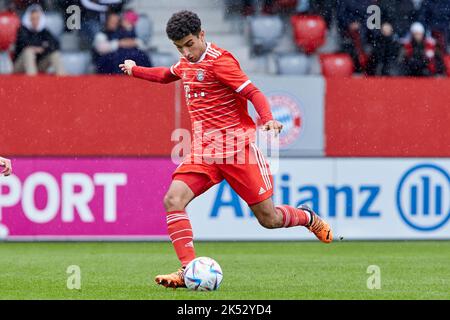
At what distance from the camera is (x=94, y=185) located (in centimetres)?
1281

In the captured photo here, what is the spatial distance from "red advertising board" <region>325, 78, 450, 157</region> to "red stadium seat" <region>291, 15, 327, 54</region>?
1.92 meters

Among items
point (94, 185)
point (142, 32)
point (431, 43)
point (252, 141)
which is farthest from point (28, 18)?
point (252, 141)

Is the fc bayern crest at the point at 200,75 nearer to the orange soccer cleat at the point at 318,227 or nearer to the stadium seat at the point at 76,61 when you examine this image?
the orange soccer cleat at the point at 318,227

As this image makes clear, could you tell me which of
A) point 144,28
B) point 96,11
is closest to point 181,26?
point 96,11

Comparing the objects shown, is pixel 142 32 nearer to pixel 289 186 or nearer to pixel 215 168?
pixel 289 186

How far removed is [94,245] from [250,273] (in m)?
3.32

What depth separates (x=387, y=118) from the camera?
1344 centimetres

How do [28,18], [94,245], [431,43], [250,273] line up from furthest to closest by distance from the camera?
[431,43] < [28,18] < [94,245] < [250,273]

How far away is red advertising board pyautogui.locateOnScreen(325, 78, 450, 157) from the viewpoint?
13.3 m

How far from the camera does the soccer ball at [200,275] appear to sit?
7.99 metres

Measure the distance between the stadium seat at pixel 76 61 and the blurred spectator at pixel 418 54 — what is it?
3.77 metres

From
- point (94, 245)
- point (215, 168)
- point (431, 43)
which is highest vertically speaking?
point (431, 43)

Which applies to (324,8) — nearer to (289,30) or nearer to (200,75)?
(289,30)

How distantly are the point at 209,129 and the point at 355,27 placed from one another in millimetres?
6672
